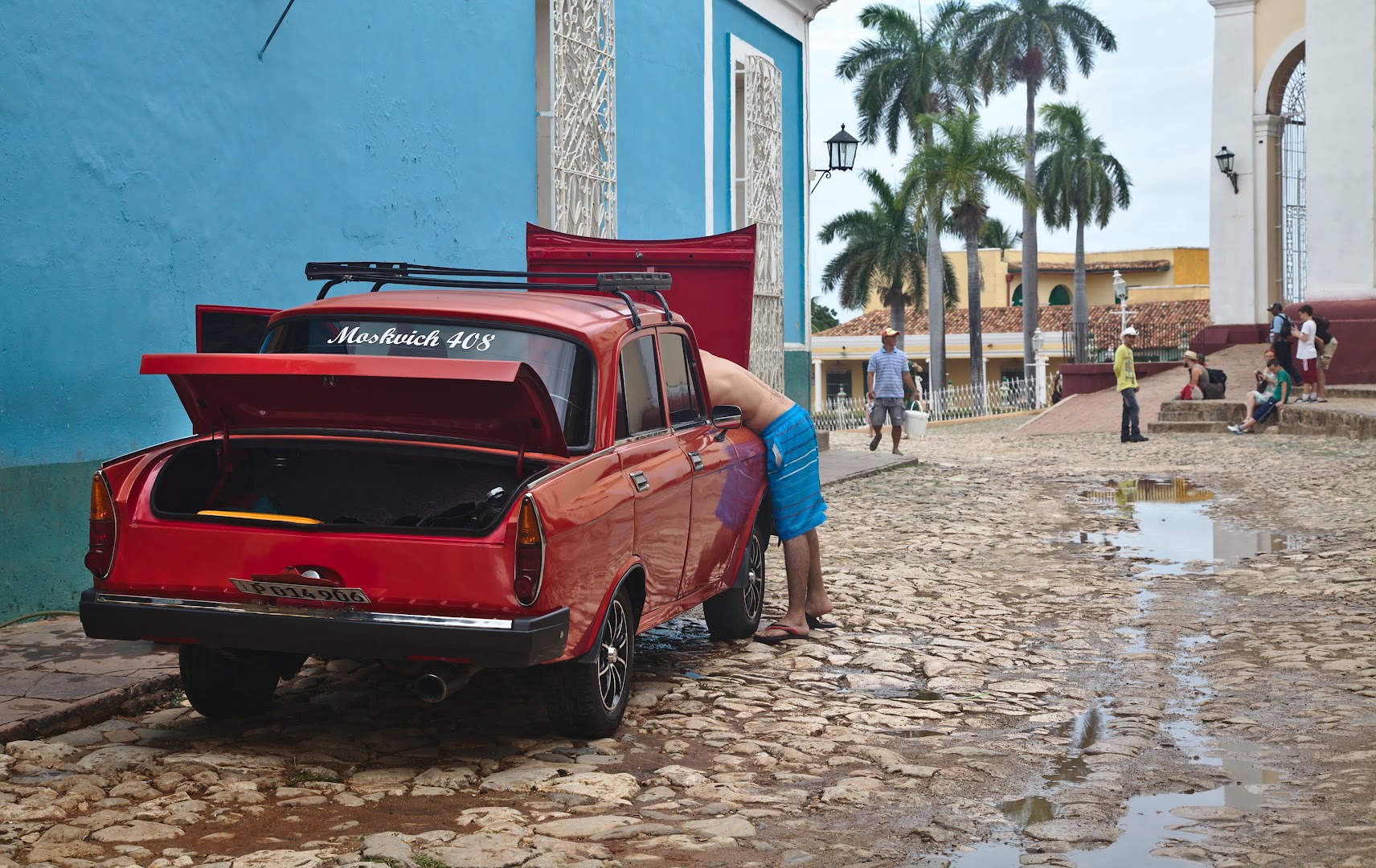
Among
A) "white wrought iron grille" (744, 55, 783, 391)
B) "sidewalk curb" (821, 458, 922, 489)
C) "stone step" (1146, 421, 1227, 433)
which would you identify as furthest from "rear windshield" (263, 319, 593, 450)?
"stone step" (1146, 421, 1227, 433)

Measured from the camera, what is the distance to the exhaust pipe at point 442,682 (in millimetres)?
4734

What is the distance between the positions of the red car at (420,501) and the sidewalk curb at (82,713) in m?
0.46

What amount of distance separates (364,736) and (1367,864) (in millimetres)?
3461

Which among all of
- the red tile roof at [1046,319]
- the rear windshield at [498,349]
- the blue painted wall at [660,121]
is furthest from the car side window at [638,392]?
the red tile roof at [1046,319]

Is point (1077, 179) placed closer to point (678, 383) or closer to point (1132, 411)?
point (1132, 411)

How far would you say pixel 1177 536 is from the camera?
37.5 ft

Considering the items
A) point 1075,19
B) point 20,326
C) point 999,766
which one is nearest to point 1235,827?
point 999,766

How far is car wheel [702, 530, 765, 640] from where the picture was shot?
23.7 ft

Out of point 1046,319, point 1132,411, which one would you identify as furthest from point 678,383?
point 1046,319

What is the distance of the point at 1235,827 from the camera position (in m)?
4.30

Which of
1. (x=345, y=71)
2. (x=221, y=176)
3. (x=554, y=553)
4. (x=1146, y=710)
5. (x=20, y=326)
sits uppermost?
(x=345, y=71)

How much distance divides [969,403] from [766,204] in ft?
95.1

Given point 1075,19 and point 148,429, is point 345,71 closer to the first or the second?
point 148,429

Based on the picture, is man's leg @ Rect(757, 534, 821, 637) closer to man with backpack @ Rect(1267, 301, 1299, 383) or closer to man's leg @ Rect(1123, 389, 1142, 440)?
man's leg @ Rect(1123, 389, 1142, 440)
